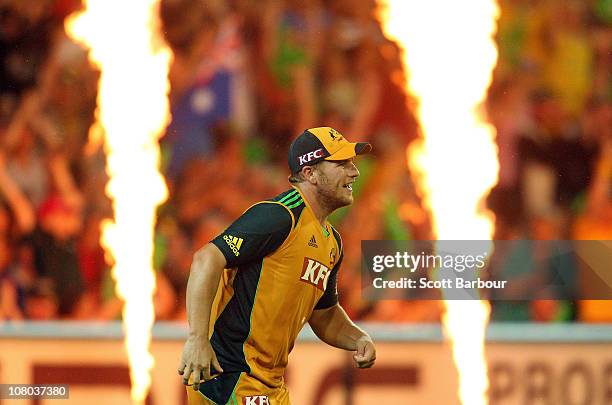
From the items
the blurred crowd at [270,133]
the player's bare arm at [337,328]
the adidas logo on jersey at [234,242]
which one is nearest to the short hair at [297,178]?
the adidas logo on jersey at [234,242]

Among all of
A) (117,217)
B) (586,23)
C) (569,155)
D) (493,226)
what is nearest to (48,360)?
(117,217)

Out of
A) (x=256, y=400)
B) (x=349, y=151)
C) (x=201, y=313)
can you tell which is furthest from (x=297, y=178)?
(x=256, y=400)

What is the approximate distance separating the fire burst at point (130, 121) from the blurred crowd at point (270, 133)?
0.25 ft

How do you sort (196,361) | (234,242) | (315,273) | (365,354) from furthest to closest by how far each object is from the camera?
(365,354) → (315,273) → (234,242) → (196,361)

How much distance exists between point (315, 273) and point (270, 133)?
3558 millimetres

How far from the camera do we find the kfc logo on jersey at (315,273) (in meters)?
4.14

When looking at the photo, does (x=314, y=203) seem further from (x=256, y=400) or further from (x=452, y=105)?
(x=452, y=105)

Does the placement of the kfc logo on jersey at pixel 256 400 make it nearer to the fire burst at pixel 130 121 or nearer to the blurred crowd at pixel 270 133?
the blurred crowd at pixel 270 133

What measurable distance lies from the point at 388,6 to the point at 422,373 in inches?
101

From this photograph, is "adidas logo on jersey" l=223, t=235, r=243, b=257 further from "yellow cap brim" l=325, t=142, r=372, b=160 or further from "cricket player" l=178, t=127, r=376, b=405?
"yellow cap brim" l=325, t=142, r=372, b=160

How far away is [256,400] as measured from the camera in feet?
13.5

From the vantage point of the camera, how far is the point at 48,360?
22.8 feet

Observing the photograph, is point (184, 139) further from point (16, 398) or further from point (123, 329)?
point (16, 398)

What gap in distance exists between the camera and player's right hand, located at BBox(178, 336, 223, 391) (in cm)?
377
